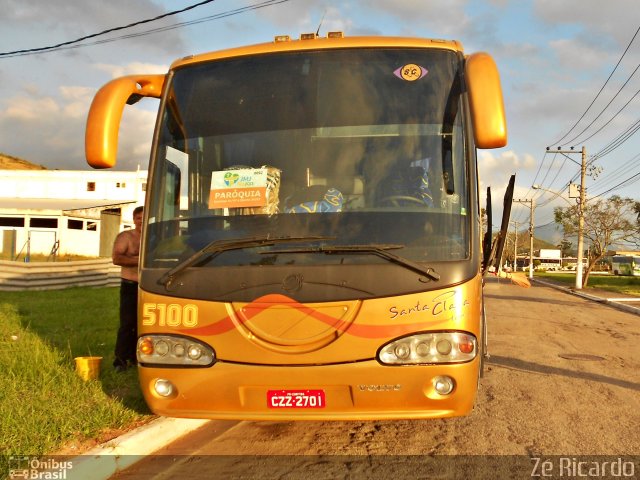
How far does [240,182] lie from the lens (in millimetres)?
4266

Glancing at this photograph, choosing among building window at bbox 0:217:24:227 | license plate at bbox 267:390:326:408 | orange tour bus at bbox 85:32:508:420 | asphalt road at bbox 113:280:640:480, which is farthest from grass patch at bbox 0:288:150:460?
building window at bbox 0:217:24:227

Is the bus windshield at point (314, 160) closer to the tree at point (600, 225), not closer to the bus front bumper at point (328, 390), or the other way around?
the bus front bumper at point (328, 390)

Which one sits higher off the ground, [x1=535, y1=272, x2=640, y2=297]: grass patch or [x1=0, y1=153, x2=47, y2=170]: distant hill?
[x1=0, y1=153, x2=47, y2=170]: distant hill

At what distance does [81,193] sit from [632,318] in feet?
176

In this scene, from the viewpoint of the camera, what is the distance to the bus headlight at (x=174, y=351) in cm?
390

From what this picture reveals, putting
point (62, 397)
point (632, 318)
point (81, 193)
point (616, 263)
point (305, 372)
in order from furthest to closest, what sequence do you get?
point (616, 263), point (81, 193), point (632, 318), point (62, 397), point (305, 372)

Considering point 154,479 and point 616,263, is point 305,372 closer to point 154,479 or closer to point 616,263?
point 154,479

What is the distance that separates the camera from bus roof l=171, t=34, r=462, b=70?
4438 mm

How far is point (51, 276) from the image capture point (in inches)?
740

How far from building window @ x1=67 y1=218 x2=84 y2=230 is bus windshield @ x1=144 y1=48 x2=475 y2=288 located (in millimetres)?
37916

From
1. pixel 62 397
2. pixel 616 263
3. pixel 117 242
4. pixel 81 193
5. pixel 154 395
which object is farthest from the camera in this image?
pixel 616 263

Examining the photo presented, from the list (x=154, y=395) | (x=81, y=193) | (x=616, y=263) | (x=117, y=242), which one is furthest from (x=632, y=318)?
(x=616, y=263)

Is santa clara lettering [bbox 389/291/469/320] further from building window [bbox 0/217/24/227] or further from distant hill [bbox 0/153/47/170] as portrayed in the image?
distant hill [bbox 0/153/47/170]

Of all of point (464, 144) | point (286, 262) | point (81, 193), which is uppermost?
point (81, 193)
